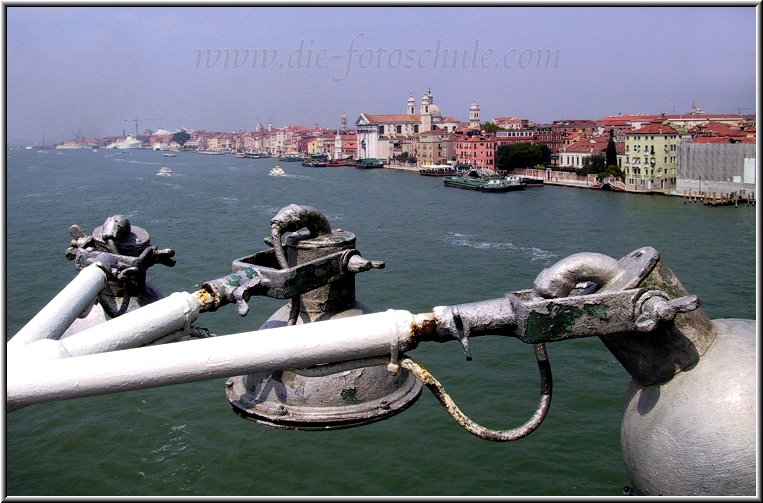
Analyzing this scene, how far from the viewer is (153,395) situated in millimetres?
15586

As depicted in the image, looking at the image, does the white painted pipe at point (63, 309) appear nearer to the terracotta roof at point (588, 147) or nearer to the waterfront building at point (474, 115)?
the terracotta roof at point (588, 147)

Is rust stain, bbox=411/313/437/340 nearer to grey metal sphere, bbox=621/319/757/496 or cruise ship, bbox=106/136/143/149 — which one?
grey metal sphere, bbox=621/319/757/496

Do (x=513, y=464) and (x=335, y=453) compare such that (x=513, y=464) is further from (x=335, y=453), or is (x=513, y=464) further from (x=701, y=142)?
(x=701, y=142)

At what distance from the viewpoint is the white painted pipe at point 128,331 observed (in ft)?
8.47

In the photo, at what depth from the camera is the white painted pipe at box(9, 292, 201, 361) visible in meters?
2.58

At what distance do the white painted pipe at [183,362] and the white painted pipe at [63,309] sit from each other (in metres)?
0.32

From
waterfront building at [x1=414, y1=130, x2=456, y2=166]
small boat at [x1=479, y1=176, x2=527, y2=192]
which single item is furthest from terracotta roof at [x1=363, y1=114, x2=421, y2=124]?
small boat at [x1=479, y1=176, x2=527, y2=192]

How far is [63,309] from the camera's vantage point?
307 centimetres

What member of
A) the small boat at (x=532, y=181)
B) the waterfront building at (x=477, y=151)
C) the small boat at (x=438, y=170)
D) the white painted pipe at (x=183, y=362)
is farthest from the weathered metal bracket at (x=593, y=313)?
the small boat at (x=438, y=170)

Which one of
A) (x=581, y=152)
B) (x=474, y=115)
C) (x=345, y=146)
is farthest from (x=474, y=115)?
(x=581, y=152)


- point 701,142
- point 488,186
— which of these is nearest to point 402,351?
point 701,142

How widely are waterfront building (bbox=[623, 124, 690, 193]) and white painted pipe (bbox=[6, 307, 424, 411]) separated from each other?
54.6 m

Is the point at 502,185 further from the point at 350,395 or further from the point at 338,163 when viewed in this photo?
the point at 350,395

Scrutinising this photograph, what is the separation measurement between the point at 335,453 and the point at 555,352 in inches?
247
